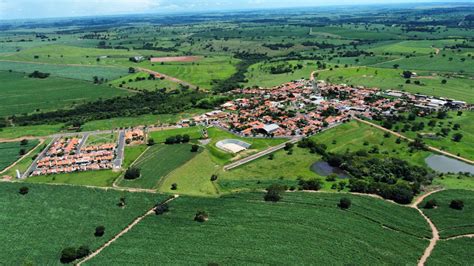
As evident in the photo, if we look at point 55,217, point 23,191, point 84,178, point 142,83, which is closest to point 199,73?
point 142,83

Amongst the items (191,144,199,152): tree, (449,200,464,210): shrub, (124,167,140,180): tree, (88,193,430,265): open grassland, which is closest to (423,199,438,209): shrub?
(449,200,464,210): shrub

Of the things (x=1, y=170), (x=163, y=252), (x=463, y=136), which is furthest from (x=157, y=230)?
(x=463, y=136)

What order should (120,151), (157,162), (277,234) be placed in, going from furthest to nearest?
(120,151) → (157,162) → (277,234)

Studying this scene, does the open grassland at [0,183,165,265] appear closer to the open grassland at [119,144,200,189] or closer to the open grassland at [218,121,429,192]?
the open grassland at [119,144,200,189]

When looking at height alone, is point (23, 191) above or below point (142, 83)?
below

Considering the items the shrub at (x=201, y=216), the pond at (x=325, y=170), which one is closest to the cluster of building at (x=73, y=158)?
the shrub at (x=201, y=216)

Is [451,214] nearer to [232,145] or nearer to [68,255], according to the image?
[232,145]

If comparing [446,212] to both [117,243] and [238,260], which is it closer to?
[238,260]
